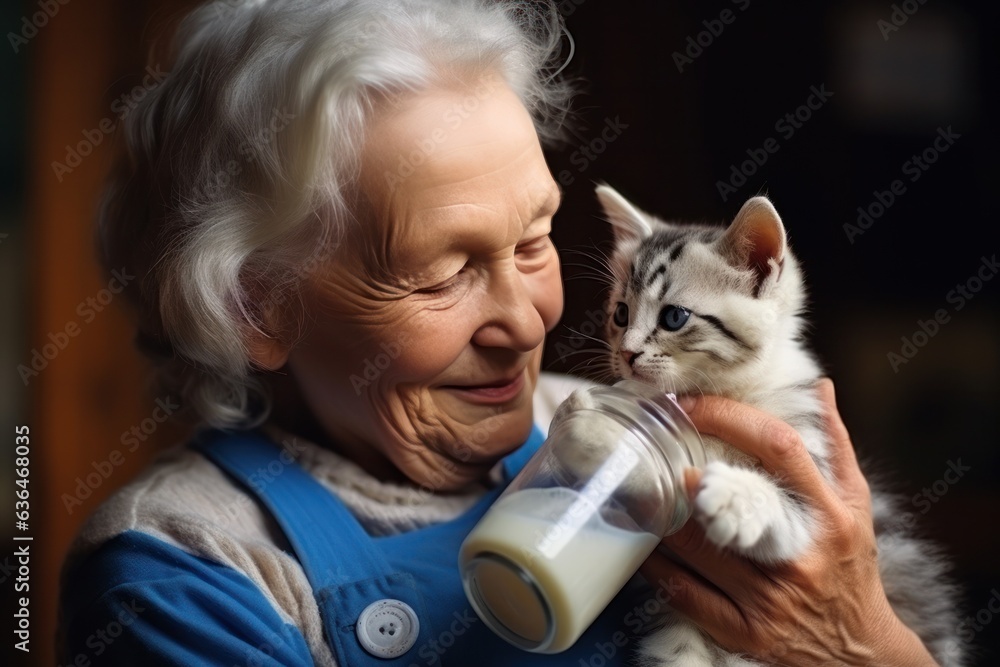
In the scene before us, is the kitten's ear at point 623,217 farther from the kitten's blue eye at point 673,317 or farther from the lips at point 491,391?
the lips at point 491,391

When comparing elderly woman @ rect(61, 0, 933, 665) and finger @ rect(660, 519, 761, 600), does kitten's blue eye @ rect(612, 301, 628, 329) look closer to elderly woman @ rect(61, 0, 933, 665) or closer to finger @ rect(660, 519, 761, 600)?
elderly woman @ rect(61, 0, 933, 665)

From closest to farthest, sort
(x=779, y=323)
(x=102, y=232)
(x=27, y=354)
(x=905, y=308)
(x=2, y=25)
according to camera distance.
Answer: (x=779, y=323)
(x=102, y=232)
(x=2, y=25)
(x=27, y=354)
(x=905, y=308)

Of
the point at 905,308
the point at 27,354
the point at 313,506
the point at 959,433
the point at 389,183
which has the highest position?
the point at 389,183

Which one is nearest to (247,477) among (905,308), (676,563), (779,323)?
(676,563)

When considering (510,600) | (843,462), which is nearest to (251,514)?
(510,600)

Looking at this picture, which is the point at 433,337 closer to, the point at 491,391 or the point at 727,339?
the point at 491,391

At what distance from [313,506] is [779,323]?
758mm

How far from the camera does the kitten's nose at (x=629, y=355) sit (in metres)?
1.25

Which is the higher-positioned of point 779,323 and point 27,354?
point 779,323

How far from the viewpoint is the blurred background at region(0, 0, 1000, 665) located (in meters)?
2.30

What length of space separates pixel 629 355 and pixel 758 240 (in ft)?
0.81

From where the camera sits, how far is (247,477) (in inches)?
52.9

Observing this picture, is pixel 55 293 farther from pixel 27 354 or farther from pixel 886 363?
pixel 886 363

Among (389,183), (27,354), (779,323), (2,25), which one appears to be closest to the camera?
(389,183)
